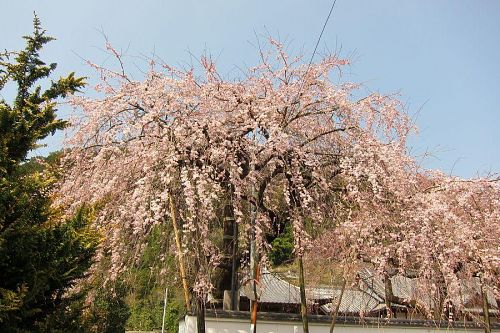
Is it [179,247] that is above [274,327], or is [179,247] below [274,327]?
above

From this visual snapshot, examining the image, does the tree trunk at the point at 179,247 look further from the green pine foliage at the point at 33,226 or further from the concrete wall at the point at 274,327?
the concrete wall at the point at 274,327

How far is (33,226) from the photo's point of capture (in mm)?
4379

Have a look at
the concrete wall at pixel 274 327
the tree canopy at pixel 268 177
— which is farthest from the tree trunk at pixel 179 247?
the concrete wall at pixel 274 327

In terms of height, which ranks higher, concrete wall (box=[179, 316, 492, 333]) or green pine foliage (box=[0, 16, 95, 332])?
green pine foliage (box=[0, 16, 95, 332])

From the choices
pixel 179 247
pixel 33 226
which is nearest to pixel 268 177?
pixel 179 247

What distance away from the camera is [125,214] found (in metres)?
5.50

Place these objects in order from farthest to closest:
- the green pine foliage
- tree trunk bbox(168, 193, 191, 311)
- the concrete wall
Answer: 1. the concrete wall
2. tree trunk bbox(168, 193, 191, 311)
3. the green pine foliage

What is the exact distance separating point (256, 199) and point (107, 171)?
2113mm

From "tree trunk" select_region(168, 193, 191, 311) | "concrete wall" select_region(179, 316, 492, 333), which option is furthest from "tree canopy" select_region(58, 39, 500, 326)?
"concrete wall" select_region(179, 316, 492, 333)

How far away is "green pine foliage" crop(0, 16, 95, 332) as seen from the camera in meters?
4.20

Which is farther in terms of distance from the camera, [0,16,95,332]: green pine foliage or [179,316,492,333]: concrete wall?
[179,316,492,333]: concrete wall

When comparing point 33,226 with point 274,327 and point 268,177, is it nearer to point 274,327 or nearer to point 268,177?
point 268,177

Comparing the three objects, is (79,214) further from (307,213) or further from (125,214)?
(307,213)

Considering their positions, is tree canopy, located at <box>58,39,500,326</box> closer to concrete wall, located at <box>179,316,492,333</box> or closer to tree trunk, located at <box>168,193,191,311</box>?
tree trunk, located at <box>168,193,191,311</box>
